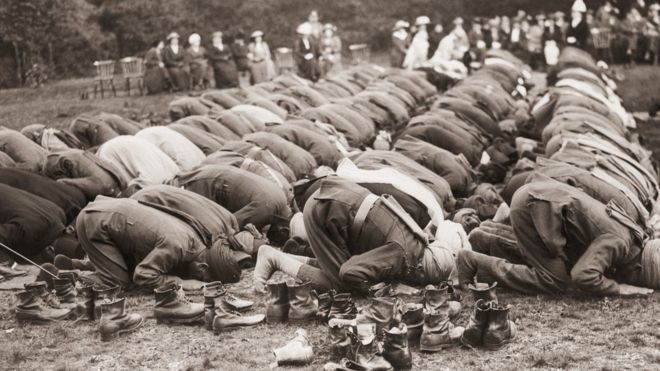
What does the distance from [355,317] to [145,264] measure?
179cm

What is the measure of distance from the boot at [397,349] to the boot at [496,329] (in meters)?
0.56

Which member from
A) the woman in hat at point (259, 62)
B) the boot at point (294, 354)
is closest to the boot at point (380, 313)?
the boot at point (294, 354)

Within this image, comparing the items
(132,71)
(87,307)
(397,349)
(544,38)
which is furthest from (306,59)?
(397,349)

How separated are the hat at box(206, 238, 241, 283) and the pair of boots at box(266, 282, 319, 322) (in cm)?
93

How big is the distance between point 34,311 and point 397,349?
2.64 m

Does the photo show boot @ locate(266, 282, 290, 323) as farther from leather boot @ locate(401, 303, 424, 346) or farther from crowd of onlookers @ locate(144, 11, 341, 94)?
crowd of onlookers @ locate(144, 11, 341, 94)

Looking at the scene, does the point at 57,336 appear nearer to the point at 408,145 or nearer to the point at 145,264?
the point at 145,264

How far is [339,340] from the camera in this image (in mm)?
5051

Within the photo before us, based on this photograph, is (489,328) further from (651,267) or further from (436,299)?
(651,267)

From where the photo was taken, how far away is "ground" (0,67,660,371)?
507 centimetres

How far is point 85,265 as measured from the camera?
702 cm

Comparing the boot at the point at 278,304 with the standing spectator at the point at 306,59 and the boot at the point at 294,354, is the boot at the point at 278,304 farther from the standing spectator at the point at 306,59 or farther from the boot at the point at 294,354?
the standing spectator at the point at 306,59

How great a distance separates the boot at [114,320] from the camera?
18.5ft

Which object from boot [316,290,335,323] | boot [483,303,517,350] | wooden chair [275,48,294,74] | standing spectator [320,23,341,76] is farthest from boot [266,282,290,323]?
wooden chair [275,48,294,74]
